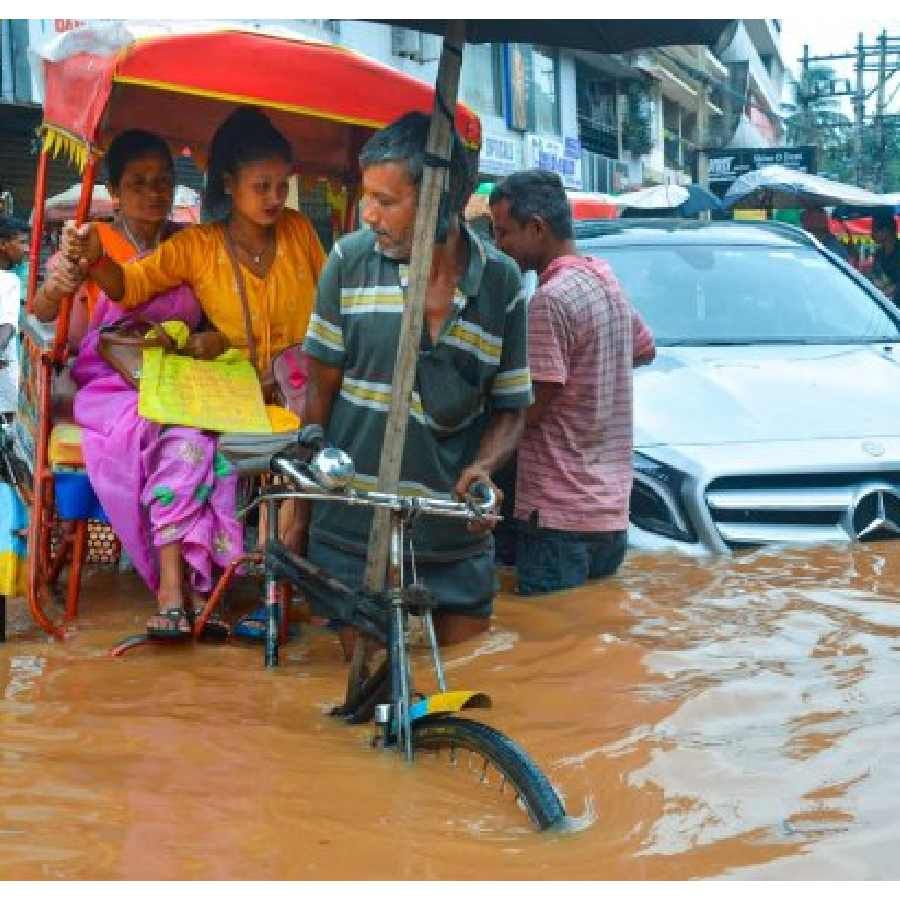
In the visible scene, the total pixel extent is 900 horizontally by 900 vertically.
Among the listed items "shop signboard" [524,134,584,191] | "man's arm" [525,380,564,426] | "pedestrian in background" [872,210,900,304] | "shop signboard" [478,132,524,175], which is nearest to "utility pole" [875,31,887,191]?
"shop signboard" [524,134,584,191]

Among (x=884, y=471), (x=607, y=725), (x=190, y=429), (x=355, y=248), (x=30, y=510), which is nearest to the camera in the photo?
(x=607, y=725)

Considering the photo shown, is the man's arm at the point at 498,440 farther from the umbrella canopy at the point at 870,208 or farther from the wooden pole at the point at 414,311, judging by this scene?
the umbrella canopy at the point at 870,208

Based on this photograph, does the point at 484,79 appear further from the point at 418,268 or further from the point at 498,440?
the point at 418,268

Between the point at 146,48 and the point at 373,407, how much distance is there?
53.5 inches

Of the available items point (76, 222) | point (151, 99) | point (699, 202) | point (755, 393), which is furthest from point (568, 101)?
point (76, 222)

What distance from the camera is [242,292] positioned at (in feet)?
17.1

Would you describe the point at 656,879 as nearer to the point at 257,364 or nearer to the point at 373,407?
the point at 373,407

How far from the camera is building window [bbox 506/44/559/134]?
30859 mm

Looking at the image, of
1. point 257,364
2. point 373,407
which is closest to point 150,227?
point 257,364

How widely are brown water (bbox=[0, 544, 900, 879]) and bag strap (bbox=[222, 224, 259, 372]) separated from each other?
3.32 ft

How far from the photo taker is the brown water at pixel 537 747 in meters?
2.99

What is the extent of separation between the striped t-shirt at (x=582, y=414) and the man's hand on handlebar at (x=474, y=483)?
100 centimetres

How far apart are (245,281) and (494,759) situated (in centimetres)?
246

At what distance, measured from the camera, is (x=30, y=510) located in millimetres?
5371
